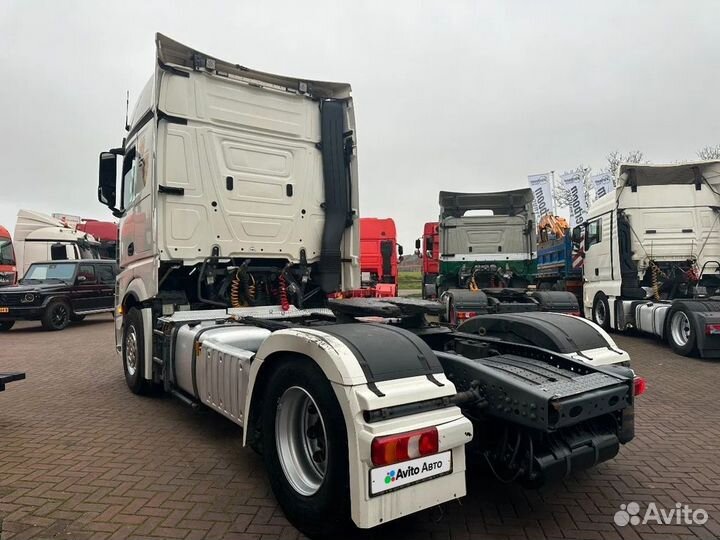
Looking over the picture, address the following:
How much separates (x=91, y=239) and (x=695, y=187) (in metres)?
20.2

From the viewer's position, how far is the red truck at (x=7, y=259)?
689 inches

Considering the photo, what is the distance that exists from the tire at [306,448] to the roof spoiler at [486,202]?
36.3 feet

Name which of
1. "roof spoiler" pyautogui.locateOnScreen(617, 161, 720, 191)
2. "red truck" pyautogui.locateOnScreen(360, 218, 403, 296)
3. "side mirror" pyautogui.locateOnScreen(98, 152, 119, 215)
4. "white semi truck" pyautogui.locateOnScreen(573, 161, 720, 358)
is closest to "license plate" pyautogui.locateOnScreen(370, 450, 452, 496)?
"side mirror" pyautogui.locateOnScreen(98, 152, 119, 215)

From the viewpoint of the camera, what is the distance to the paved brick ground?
9.23 ft

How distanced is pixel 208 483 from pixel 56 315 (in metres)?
12.4

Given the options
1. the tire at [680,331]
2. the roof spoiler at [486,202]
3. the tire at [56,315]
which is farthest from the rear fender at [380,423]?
the tire at [56,315]

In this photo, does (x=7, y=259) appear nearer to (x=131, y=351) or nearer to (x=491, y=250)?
(x=131, y=351)

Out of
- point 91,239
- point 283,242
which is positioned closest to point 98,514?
point 283,242

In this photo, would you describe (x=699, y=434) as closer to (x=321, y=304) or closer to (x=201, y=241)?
(x=321, y=304)

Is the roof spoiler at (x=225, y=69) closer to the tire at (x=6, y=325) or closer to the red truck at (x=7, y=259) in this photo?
the tire at (x=6, y=325)

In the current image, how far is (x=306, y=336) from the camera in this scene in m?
2.72

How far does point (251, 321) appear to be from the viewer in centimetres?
447

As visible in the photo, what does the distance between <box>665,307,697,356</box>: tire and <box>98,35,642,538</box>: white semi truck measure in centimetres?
584

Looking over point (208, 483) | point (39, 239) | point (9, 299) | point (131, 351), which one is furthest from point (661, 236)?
point (39, 239)
